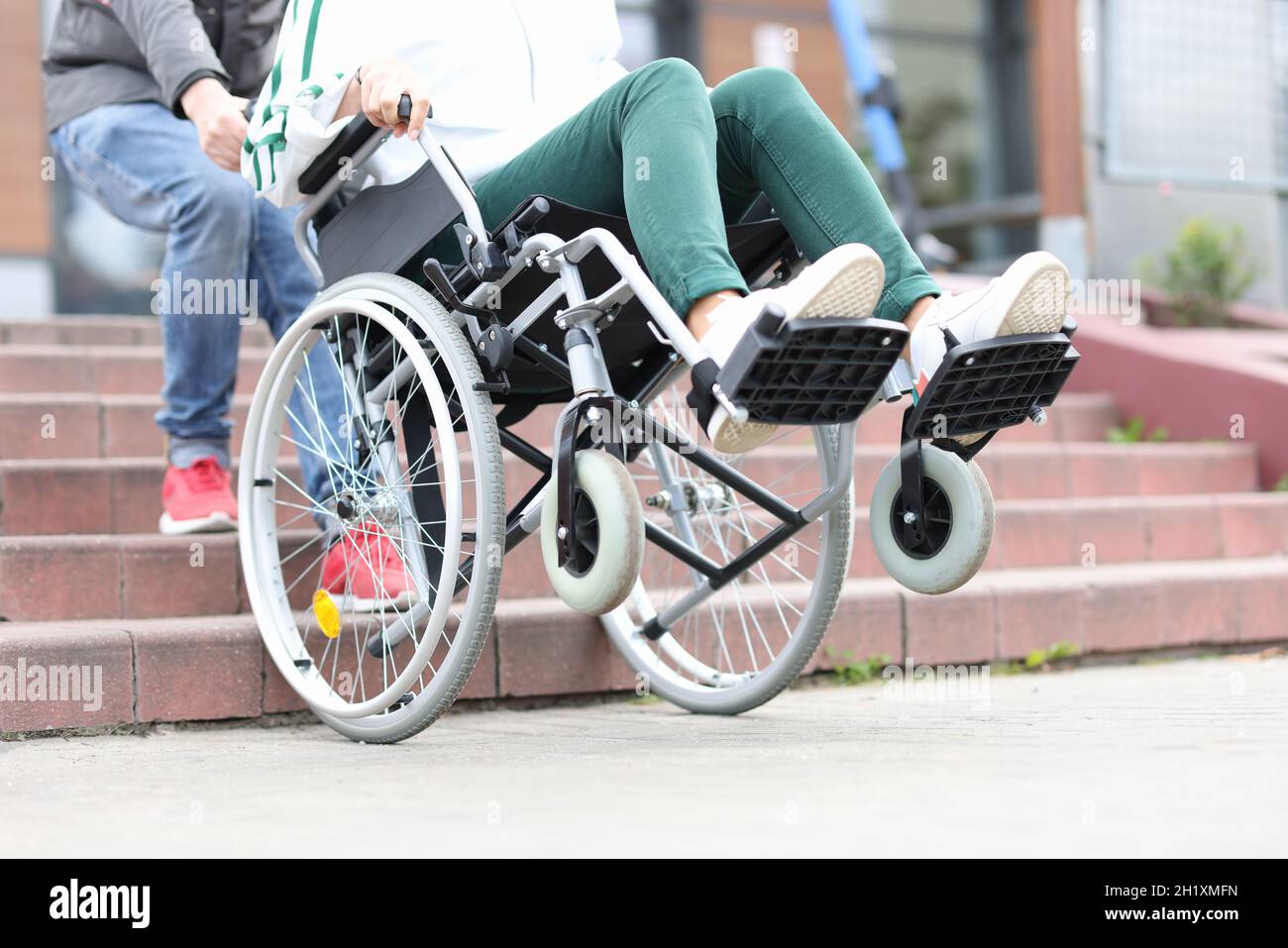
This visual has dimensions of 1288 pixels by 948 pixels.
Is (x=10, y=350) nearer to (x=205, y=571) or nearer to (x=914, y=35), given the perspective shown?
(x=205, y=571)

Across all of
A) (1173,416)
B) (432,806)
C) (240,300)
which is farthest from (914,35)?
(432,806)

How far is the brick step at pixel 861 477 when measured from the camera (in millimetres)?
3273

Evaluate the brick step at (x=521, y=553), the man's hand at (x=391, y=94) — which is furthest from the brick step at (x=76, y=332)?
the man's hand at (x=391, y=94)

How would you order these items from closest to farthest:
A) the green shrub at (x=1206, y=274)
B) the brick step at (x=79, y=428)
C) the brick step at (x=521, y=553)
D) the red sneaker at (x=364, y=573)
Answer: the red sneaker at (x=364, y=573), the brick step at (x=521, y=553), the brick step at (x=79, y=428), the green shrub at (x=1206, y=274)

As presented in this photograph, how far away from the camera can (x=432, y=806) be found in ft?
6.02

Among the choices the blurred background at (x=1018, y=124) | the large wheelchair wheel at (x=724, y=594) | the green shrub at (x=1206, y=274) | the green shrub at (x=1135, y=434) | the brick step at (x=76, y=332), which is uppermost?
the blurred background at (x=1018, y=124)

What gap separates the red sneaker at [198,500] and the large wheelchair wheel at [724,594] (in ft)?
2.83

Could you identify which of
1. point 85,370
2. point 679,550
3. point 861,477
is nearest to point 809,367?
point 679,550

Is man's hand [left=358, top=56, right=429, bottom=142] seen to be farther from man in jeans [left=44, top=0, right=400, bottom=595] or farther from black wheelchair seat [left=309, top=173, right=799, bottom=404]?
man in jeans [left=44, top=0, right=400, bottom=595]

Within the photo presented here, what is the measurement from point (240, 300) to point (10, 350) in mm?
1689

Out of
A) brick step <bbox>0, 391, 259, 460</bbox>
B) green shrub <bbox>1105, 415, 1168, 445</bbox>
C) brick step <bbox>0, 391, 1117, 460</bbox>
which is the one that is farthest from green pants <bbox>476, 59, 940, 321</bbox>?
green shrub <bbox>1105, 415, 1168, 445</bbox>

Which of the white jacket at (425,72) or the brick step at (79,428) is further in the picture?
the brick step at (79,428)

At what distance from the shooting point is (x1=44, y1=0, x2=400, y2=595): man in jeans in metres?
3.04

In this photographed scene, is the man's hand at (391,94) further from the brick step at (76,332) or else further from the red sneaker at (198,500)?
the brick step at (76,332)
